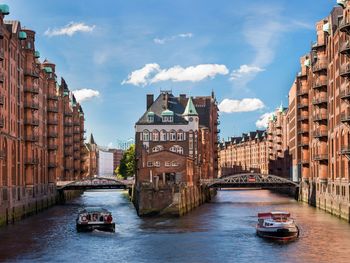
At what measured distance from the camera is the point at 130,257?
56375mm

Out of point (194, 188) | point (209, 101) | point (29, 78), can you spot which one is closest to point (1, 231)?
point (29, 78)

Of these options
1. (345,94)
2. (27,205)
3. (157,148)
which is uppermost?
(345,94)

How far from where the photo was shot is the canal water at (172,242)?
56.2 meters

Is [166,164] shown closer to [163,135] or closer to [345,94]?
[163,135]

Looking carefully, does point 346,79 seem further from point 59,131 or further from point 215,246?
point 59,131

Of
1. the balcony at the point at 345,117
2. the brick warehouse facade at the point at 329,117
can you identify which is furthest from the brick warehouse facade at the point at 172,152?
the balcony at the point at 345,117

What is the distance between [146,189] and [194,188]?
30.6m

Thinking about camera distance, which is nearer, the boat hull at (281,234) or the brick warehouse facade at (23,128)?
the boat hull at (281,234)

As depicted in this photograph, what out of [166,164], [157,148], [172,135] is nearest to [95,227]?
[166,164]

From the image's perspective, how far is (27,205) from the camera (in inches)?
3782

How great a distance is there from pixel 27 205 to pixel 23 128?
1079 centimetres

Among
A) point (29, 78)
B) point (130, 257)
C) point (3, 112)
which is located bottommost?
point (130, 257)

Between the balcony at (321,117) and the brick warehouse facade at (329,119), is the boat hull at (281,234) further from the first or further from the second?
Result: the balcony at (321,117)

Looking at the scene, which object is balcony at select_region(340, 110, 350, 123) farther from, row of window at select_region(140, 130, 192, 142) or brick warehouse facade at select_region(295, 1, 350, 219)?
row of window at select_region(140, 130, 192, 142)
